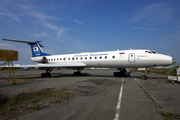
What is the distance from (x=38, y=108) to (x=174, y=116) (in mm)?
4342

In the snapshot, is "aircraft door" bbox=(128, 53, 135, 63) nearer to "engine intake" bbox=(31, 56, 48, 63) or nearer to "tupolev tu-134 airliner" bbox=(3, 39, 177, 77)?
"tupolev tu-134 airliner" bbox=(3, 39, 177, 77)

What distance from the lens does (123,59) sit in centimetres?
1369

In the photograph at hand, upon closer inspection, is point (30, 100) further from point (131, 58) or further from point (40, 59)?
point (40, 59)

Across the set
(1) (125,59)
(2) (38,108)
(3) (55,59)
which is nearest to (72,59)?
(3) (55,59)

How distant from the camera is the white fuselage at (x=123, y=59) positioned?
12.2 metres

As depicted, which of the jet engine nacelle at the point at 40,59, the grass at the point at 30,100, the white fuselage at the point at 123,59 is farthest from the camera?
the jet engine nacelle at the point at 40,59

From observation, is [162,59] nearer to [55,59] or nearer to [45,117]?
[45,117]

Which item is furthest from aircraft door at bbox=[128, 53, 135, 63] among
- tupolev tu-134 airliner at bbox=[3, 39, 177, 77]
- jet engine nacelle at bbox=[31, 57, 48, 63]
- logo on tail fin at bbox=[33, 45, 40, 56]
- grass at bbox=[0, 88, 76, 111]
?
logo on tail fin at bbox=[33, 45, 40, 56]

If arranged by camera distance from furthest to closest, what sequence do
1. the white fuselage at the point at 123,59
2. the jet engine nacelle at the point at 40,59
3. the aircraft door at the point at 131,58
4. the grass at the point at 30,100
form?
the jet engine nacelle at the point at 40,59
the aircraft door at the point at 131,58
the white fuselage at the point at 123,59
the grass at the point at 30,100

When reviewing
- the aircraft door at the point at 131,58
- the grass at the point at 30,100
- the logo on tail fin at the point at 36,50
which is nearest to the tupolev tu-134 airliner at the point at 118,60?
the aircraft door at the point at 131,58

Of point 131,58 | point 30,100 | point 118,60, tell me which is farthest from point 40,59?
point 30,100

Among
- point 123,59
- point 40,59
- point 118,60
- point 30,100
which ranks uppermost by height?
point 40,59

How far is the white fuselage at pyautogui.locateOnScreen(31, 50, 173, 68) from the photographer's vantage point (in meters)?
12.2

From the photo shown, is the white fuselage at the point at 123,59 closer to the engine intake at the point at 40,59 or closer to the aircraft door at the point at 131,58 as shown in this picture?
the aircraft door at the point at 131,58
